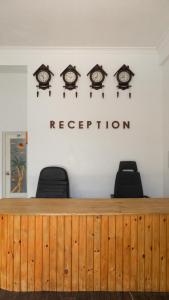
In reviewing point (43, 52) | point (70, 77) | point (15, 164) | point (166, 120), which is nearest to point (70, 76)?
point (70, 77)

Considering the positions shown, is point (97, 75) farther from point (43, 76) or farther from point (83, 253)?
point (83, 253)

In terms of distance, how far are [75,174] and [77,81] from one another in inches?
56.4

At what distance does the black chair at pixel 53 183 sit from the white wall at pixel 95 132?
329 mm

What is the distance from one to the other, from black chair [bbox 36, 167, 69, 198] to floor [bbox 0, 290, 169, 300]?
1.41m

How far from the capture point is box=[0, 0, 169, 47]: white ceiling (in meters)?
2.77

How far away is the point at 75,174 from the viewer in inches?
156

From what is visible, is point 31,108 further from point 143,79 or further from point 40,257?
point 40,257

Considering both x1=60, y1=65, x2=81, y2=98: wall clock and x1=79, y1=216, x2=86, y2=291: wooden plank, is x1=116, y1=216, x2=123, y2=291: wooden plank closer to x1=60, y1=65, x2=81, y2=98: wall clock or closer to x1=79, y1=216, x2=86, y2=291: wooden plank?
x1=79, y1=216, x2=86, y2=291: wooden plank

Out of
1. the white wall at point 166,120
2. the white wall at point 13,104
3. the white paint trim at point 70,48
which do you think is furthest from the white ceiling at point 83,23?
the white wall at point 13,104

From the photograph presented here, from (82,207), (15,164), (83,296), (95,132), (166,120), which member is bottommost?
(83,296)

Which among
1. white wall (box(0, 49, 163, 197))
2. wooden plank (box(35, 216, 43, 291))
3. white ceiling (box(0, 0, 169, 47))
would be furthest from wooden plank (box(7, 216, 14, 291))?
Answer: white ceiling (box(0, 0, 169, 47))

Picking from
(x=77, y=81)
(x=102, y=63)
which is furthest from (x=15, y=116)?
(x=102, y=63)

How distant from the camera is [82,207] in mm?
2404

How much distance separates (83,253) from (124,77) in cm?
271
